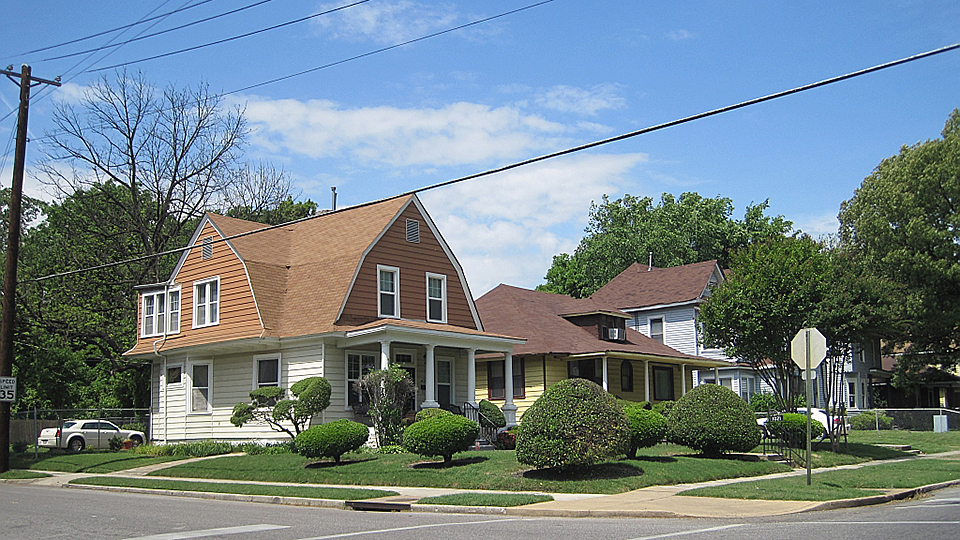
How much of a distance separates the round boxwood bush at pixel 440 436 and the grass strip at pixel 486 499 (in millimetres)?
3335

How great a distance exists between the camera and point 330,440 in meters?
20.9

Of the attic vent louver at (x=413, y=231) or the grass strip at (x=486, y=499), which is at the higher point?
the attic vent louver at (x=413, y=231)

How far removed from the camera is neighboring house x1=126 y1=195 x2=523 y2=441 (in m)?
27.8

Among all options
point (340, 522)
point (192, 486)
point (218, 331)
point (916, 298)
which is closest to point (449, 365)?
point (218, 331)

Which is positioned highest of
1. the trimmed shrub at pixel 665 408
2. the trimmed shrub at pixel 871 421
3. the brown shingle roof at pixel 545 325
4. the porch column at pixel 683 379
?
the brown shingle roof at pixel 545 325

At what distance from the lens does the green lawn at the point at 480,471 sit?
17812mm

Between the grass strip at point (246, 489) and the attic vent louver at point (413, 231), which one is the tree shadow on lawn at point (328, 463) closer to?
the grass strip at point (246, 489)

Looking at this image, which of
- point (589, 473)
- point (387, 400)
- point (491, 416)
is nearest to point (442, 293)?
point (491, 416)

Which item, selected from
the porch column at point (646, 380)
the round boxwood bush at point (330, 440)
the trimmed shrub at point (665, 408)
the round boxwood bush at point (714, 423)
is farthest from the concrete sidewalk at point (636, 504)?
the porch column at point (646, 380)

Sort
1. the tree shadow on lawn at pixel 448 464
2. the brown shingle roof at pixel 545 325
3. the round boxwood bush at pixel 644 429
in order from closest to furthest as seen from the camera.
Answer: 1. the tree shadow on lawn at pixel 448 464
2. the round boxwood bush at pixel 644 429
3. the brown shingle roof at pixel 545 325

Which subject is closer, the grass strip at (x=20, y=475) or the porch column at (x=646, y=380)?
the grass strip at (x=20, y=475)

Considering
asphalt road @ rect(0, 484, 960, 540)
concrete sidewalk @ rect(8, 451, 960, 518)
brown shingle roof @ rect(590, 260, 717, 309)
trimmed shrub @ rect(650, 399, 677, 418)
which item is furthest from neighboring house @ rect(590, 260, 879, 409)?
asphalt road @ rect(0, 484, 960, 540)

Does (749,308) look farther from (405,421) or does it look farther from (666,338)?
(666,338)

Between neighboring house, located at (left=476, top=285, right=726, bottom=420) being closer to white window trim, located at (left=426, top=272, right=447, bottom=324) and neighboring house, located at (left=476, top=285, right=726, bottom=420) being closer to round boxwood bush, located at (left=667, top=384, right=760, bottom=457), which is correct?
white window trim, located at (left=426, top=272, right=447, bottom=324)
